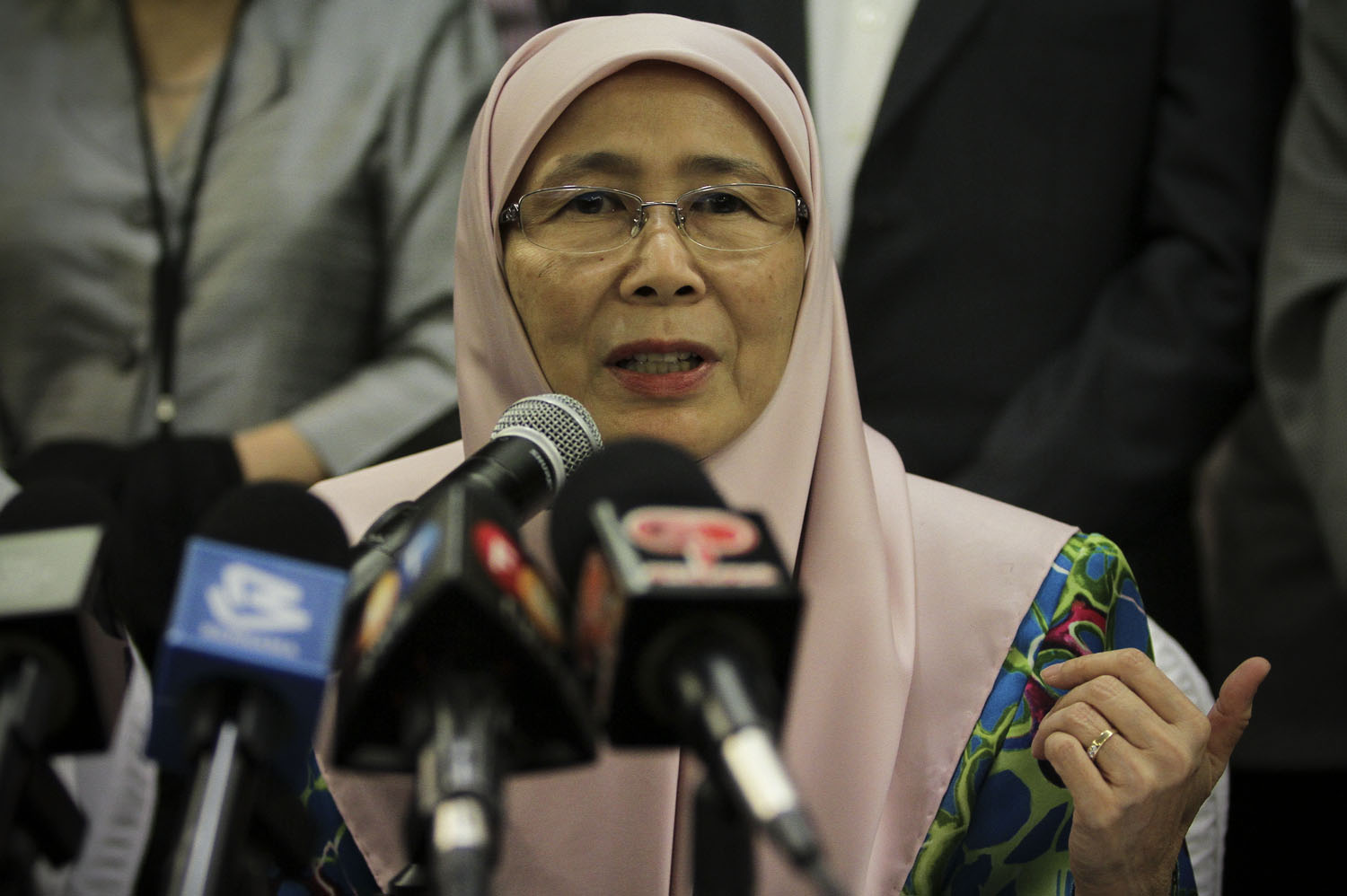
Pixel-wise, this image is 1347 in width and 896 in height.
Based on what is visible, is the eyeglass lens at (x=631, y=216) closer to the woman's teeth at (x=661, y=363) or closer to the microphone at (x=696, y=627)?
the woman's teeth at (x=661, y=363)

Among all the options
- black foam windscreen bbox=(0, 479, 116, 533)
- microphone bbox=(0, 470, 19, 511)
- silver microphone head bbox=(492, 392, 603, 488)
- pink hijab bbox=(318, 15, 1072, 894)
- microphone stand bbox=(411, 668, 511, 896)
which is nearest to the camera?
microphone stand bbox=(411, 668, 511, 896)

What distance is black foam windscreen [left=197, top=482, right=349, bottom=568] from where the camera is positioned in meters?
0.78

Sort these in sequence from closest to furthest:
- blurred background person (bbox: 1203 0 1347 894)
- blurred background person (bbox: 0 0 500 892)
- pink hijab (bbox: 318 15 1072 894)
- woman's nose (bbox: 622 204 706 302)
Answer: pink hijab (bbox: 318 15 1072 894) < woman's nose (bbox: 622 204 706 302) < blurred background person (bbox: 1203 0 1347 894) < blurred background person (bbox: 0 0 500 892)

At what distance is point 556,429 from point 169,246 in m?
1.41

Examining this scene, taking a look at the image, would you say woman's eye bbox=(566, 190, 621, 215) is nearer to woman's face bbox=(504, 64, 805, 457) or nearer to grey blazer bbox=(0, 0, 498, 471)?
woman's face bbox=(504, 64, 805, 457)

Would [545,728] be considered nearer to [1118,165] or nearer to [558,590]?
[558,590]

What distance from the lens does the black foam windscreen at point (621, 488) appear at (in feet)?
2.55

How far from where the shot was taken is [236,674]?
2.43ft

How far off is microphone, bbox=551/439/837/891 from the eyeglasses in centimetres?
76

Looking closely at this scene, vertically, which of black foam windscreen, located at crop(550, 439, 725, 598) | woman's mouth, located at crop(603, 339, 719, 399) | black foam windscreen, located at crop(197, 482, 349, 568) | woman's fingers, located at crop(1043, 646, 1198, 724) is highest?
black foam windscreen, located at crop(550, 439, 725, 598)

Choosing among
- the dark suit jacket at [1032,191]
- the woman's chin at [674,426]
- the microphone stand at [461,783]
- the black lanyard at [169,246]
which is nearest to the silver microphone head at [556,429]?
the microphone stand at [461,783]

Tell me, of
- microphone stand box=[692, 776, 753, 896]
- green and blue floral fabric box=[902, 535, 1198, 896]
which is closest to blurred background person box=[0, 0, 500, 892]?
green and blue floral fabric box=[902, 535, 1198, 896]

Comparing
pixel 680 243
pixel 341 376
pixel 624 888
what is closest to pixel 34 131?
pixel 341 376

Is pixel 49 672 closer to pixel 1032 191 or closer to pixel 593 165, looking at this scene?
pixel 593 165
